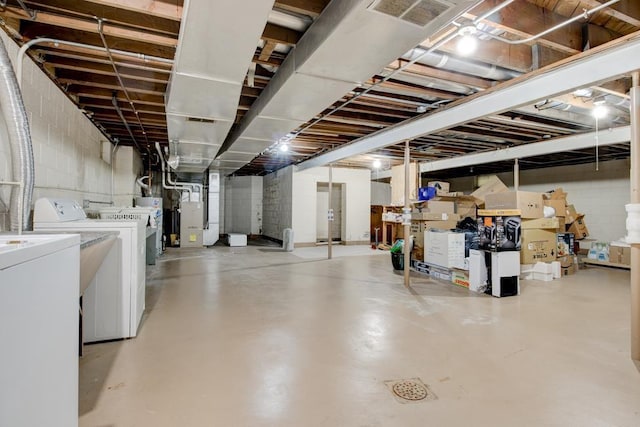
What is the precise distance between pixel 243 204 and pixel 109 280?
9400mm

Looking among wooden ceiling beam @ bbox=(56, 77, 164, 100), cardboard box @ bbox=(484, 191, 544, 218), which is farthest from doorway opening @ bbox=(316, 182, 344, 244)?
wooden ceiling beam @ bbox=(56, 77, 164, 100)

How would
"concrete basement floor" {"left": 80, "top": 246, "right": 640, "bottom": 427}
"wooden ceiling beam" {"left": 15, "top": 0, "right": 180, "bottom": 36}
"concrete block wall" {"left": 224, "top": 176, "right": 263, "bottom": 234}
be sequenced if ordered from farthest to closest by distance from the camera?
1. "concrete block wall" {"left": 224, "top": 176, "right": 263, "bottom": 234}
2. "wooden ceiling beam" {"left": 15, "top": 0, "right": 180, "bottom": 36}
3. "concrete basement floor" {"left": 80, "top": 246, "right": 640, "bottom": 427}

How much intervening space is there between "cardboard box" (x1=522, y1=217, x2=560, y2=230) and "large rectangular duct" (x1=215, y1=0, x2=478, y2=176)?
12.8ft

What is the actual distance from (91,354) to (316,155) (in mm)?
5946

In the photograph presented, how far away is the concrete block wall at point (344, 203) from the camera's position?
8969 millimetres

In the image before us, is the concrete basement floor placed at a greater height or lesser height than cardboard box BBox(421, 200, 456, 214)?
lesser

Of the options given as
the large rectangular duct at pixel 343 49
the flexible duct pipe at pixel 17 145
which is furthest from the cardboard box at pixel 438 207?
→ the flexible duct pipe at pixel 17 145

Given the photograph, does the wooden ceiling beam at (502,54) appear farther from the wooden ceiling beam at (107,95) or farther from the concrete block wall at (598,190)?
the concrete block wall at (598,190)

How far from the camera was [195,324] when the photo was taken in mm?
3041

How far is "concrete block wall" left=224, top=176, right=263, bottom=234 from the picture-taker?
11883mm

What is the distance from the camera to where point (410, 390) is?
1.97m

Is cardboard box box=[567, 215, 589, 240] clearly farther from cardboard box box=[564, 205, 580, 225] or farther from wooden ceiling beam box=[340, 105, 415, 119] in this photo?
wooden ceiling beam box=[340, 105, 415, 119]

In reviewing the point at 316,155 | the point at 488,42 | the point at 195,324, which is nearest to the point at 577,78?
the point at 488,42

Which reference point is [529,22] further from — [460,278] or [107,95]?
[107,95]
